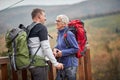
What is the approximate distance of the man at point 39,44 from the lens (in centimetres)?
277

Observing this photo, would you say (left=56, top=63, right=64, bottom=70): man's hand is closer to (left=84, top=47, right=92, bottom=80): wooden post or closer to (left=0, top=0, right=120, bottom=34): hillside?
(left=84, top=47, right=92, bottom=80): wooden post

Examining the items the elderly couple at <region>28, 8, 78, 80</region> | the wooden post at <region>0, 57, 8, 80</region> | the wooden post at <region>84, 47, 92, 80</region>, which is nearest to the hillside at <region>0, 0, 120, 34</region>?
the wooden post at <region>84, 47, 92, 80</region>

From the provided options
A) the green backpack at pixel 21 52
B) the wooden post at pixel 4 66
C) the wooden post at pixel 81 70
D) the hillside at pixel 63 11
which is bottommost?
the wooden post at pixel 81 70

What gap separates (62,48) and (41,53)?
33 centimetres

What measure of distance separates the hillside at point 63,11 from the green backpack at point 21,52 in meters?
1.66

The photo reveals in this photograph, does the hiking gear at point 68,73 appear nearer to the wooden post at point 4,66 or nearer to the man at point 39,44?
the man at point 39,44

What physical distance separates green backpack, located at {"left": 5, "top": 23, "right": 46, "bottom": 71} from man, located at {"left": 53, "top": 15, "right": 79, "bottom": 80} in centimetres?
A: 30

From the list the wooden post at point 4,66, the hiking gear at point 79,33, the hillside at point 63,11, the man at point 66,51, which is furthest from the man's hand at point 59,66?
the hillside at point 63,11

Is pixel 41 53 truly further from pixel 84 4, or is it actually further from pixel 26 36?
pixel 84 4

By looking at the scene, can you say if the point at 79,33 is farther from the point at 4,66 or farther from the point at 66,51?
the point at 4,66

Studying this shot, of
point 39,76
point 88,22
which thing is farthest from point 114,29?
point 39,76

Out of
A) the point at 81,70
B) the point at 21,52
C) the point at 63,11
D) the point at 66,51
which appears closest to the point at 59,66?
the point at 66,51

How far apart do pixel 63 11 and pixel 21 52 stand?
229 cm

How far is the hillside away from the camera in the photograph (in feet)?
14.7
